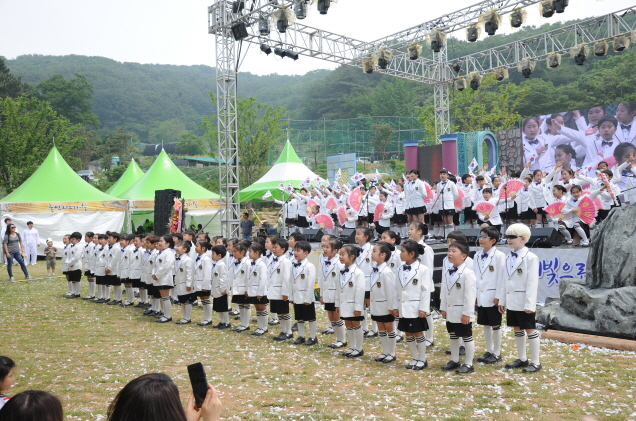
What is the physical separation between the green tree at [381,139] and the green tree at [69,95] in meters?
35.5

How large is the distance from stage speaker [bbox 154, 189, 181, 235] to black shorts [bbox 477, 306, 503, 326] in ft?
37.0

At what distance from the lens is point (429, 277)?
22.2 ft

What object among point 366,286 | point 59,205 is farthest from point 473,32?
point 59,205

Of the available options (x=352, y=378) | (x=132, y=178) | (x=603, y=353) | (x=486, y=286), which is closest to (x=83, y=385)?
(x=352, y=378)

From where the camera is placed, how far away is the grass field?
4984 mm

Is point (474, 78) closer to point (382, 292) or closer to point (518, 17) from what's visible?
point (518, 17)

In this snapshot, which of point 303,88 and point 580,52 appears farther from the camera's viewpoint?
point 303,88

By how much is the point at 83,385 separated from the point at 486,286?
484 centimetres

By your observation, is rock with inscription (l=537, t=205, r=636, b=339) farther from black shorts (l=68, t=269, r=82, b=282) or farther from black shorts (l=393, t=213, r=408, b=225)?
black shorts (l=68, t=269, r=82, b=282)

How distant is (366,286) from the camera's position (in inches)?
349

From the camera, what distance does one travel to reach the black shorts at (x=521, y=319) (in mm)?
6238

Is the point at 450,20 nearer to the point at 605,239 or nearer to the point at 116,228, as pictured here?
the point at 605,239

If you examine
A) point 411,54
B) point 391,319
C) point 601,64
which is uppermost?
point 601,64

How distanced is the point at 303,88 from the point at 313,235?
219ft
